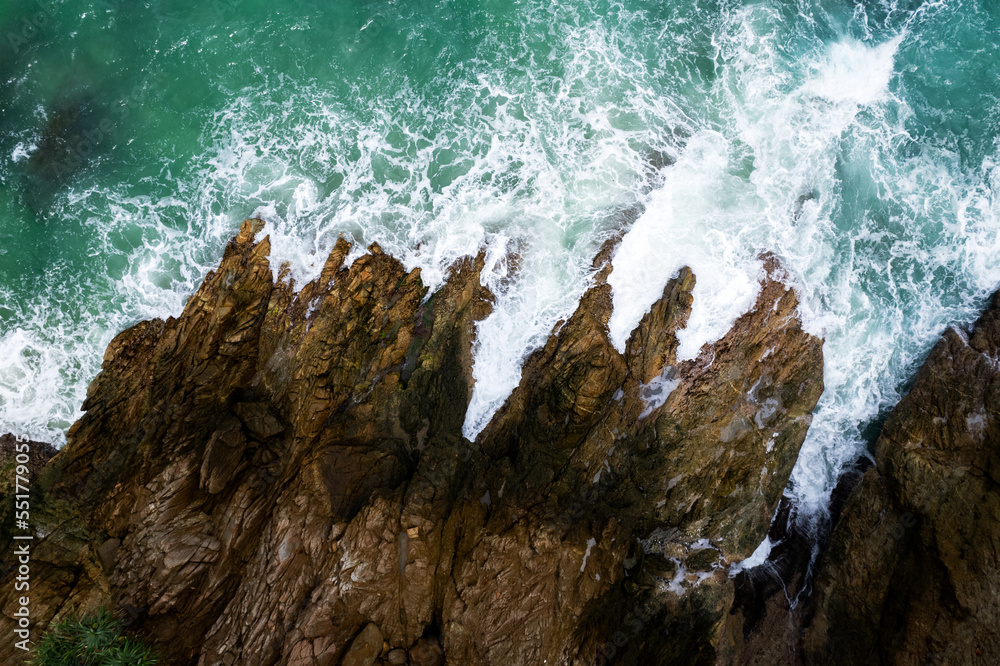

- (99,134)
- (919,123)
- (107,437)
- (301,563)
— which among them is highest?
(99,134)

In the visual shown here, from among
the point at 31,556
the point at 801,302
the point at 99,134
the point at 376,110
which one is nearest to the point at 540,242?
the point at 376,110

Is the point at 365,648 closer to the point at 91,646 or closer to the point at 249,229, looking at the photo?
the point at 91,646

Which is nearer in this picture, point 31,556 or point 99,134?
point 31,556

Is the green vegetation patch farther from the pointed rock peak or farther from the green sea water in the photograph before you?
the pointed rock peak

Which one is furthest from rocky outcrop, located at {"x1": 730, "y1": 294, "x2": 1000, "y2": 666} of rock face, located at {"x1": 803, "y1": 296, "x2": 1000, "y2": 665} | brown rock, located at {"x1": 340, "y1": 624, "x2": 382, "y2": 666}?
brown rock, located at {"x1": 340, "y1": 624, "x2": 382, "y2": 666}

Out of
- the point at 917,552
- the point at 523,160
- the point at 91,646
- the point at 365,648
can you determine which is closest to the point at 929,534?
the point at 917,552

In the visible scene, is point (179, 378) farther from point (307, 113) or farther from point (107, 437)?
point (307, 113)
